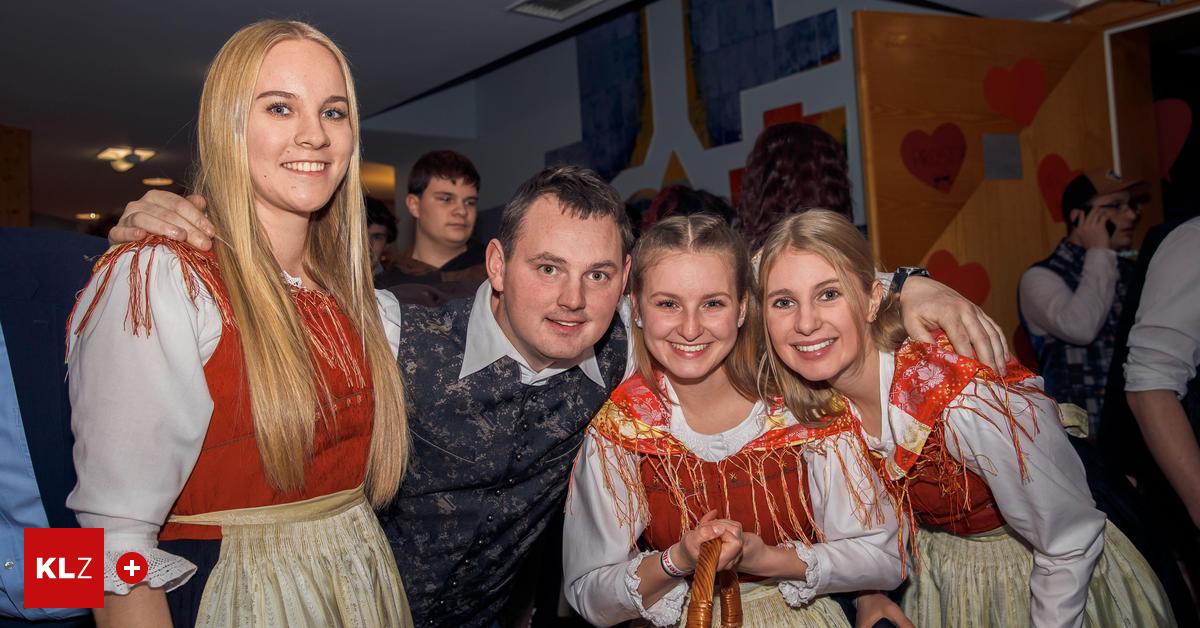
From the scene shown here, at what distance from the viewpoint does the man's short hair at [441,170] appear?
→ 3.97 metres

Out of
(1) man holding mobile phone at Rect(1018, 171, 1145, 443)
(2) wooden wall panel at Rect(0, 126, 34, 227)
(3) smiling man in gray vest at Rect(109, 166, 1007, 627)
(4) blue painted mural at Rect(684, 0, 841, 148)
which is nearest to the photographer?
(3) smiling man in gray vest at Rect(109, 166, 1007, 627)

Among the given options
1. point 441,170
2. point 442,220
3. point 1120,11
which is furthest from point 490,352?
point 1120,11

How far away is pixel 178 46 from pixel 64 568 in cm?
469

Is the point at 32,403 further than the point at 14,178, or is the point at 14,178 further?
the point at 14,178

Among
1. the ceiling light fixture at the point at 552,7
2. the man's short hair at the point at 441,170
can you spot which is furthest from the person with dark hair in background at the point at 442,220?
the ceiling light fixture at the point at 552,7

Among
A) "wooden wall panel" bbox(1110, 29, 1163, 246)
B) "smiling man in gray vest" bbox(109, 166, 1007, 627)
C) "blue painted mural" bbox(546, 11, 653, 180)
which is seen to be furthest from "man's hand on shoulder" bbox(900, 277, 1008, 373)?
"blue painted mural" bbox(546, 11, 653, 180)

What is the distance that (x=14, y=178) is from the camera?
7.09 metres

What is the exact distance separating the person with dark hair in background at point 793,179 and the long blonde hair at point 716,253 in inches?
28.0

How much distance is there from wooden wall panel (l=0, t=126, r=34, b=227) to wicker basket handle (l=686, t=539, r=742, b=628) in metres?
7.28

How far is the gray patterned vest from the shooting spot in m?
1.96

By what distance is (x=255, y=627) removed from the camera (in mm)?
1442

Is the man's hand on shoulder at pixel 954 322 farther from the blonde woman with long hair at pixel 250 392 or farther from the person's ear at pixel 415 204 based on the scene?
the person's ear at pixel 415 204

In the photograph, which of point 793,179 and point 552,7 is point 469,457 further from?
point 552,7

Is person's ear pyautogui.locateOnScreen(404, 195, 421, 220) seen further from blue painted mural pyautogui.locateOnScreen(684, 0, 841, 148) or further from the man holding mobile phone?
the man holding mobile phone
